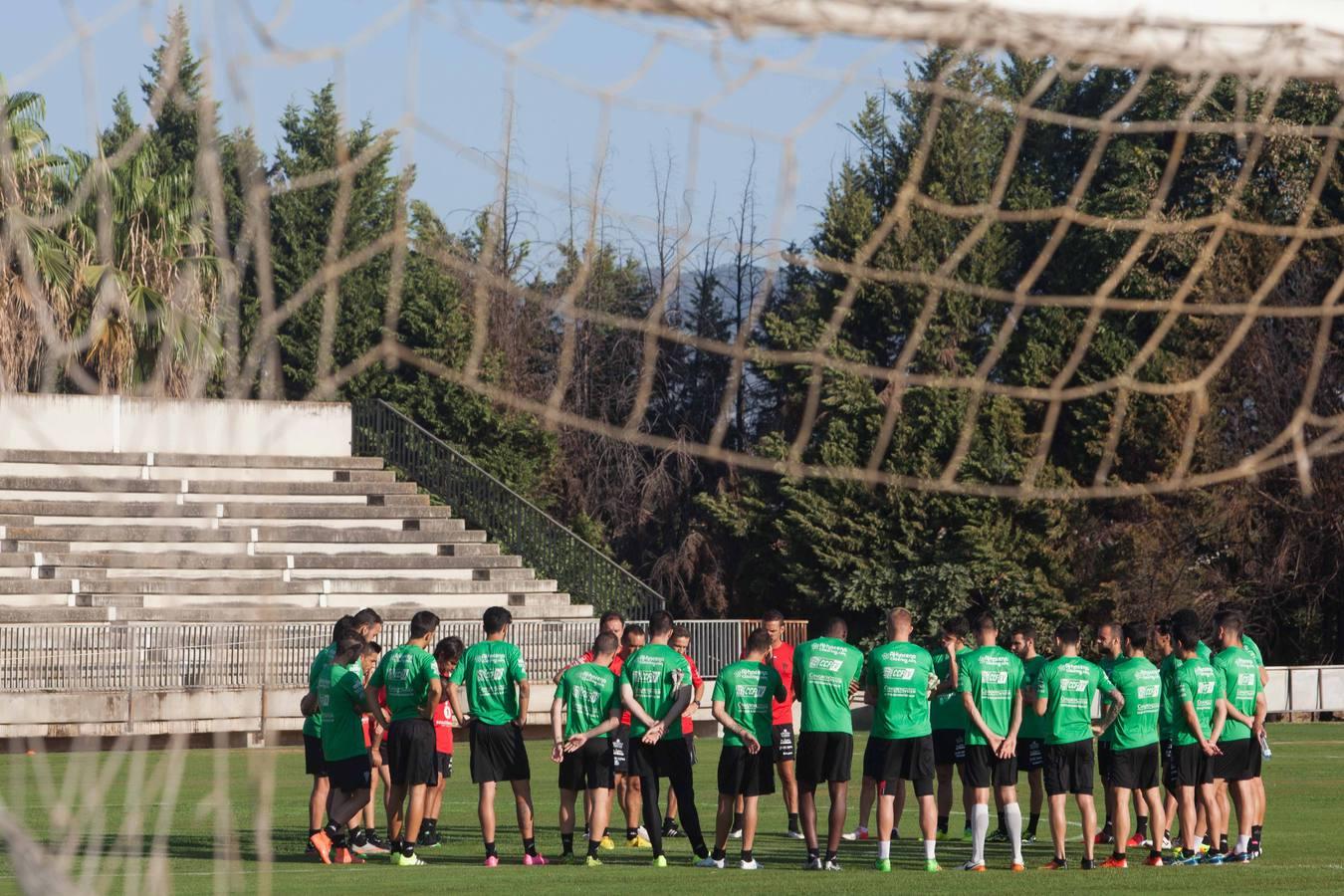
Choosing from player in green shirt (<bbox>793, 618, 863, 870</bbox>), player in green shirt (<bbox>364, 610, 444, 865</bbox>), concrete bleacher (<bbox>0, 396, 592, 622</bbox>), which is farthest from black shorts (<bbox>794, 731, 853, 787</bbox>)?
concrete bleacher (<bbox>0, 396, 592, 622</bbox>)

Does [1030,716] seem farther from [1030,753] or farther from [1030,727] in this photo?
[1030,753]

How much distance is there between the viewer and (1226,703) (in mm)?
12492

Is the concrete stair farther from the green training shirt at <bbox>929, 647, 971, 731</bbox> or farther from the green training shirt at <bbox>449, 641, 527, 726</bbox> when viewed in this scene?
the green training shirt at <bbox>929, 647, 971, 731</bbox>

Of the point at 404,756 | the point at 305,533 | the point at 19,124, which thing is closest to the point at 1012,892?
the point at 404,756

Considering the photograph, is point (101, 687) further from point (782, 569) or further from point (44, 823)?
point (782, 569)

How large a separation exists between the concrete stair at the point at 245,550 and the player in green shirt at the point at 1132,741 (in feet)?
52.0

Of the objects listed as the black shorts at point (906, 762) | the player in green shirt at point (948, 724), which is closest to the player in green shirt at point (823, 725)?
the black shorts at point (906, 762)

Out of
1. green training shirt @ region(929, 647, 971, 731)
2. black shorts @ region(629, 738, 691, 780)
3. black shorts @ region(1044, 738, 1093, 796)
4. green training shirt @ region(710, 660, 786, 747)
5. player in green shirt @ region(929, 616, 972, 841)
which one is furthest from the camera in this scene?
green training shirt @ region(929, 647, 971, 731)

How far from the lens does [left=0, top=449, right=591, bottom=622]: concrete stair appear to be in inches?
1061

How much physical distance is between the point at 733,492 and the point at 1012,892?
1266 inches

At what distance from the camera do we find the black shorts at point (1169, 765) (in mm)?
12477

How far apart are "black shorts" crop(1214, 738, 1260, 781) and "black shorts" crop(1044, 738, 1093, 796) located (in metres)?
1.09

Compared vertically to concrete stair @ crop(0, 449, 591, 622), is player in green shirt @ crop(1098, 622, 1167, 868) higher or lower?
lower

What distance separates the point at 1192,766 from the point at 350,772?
227 inches
